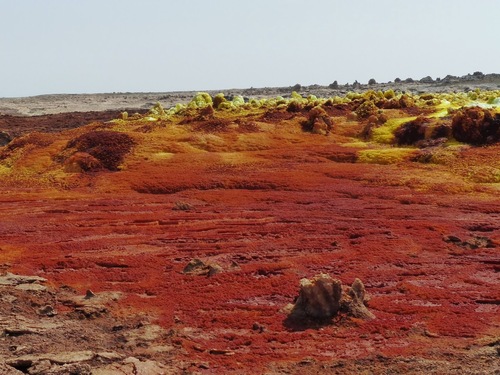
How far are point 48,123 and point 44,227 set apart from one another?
3823 centimetres

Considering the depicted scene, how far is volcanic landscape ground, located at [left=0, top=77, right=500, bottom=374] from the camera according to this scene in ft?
34.0

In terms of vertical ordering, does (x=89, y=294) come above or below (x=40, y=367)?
below

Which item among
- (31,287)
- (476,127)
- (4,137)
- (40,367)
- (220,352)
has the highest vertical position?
(476,127)

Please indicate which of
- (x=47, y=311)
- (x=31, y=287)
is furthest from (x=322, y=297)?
(x=31, y=287)

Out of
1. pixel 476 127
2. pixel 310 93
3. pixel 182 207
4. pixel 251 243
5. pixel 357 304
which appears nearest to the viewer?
pixel 357 304

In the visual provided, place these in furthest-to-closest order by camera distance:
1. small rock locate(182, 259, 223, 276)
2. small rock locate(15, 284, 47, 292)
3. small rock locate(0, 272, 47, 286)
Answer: small rock locate(182, 259, 223, 276), small rock locate(0, 272, 47, 286), small rock locate(15, 284, 47, 292)

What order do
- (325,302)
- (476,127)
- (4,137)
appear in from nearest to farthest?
1. (325,302)
2. (476,127)
3. (4,137)

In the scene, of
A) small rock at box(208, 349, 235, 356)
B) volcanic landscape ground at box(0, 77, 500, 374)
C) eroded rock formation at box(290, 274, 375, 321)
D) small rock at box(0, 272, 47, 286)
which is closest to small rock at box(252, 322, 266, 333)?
volcanic landscape ground at box(0, 77, 500, 374)

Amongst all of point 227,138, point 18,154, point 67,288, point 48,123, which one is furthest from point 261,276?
point 48,123

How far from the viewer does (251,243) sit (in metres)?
16.7

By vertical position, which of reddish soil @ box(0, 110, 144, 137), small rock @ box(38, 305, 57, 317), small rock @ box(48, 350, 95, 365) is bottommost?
small rock @ box(38, 305, 57, 317)

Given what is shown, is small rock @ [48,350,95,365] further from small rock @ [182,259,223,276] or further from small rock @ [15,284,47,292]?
small rock @ [182,259,223,276]

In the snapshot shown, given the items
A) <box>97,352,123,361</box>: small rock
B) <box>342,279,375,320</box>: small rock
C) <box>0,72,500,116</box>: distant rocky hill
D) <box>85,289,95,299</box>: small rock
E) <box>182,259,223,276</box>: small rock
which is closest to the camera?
<box>97,352,123,361</box>: small rock

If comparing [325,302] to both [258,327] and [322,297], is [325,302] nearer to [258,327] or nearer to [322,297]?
[322,297]
